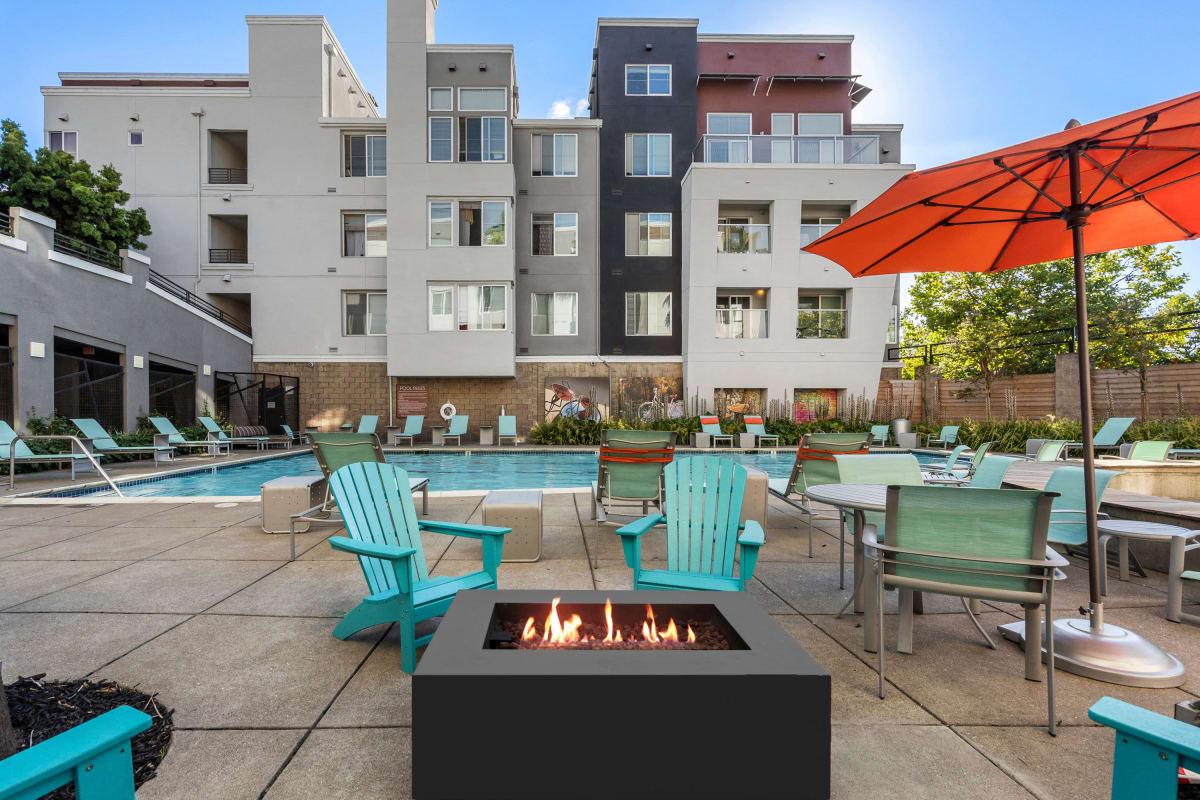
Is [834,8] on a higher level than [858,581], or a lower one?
higher

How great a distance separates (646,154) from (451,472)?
519 inches

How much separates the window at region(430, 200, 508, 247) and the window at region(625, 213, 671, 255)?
4292 mm

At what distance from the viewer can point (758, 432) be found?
17.3 meters

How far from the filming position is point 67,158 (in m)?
15.7

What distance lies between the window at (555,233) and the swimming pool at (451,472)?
7614mm

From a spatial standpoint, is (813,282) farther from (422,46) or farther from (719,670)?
(719,670)

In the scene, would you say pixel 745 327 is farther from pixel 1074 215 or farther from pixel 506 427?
pixel 1074 215

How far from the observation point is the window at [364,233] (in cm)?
1925

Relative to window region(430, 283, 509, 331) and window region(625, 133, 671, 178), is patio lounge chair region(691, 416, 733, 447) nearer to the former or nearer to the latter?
window region(430, 283, 509, 331)

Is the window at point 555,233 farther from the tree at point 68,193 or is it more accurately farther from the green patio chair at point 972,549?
the green patio chair at point 972,549

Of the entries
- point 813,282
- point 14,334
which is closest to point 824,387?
point 813,282

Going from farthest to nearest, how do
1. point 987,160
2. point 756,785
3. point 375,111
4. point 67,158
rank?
point 375,111 < point 67,158 < point 987,160 < point 756,785

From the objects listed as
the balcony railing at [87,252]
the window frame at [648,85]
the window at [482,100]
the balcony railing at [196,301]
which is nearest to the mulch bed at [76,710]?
the balcony railing at [87,252]

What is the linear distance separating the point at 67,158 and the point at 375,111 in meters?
12.7
